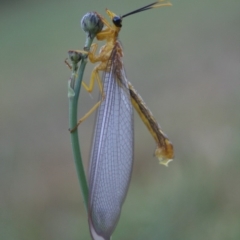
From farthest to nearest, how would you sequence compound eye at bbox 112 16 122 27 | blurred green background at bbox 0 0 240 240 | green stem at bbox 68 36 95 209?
blurred green background at bbox 0 0 240 240, compound eye at bbox 112 16 122 27, green stem at bbox 68 36 95 209

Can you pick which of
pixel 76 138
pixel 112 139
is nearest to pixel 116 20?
pixel 112 139

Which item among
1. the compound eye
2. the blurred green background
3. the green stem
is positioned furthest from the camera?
the blurred green background

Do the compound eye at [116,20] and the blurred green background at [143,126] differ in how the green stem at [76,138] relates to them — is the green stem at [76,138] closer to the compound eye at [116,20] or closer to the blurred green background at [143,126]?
the compound eye at [116,20]

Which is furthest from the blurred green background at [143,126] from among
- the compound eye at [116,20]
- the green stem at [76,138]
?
the green stem at [76,138]

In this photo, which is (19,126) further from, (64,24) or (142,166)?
(64,24)

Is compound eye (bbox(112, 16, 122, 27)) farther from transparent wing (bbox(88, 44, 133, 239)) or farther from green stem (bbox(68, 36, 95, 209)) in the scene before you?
green stem (bbox(68, 36, 95, 209))

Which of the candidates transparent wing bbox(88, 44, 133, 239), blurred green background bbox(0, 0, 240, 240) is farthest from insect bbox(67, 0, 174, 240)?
blurred green background bbox(0, 0, 240, 240)

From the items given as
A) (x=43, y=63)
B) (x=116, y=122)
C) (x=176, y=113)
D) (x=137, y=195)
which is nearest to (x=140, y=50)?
(x=43, y=63)
